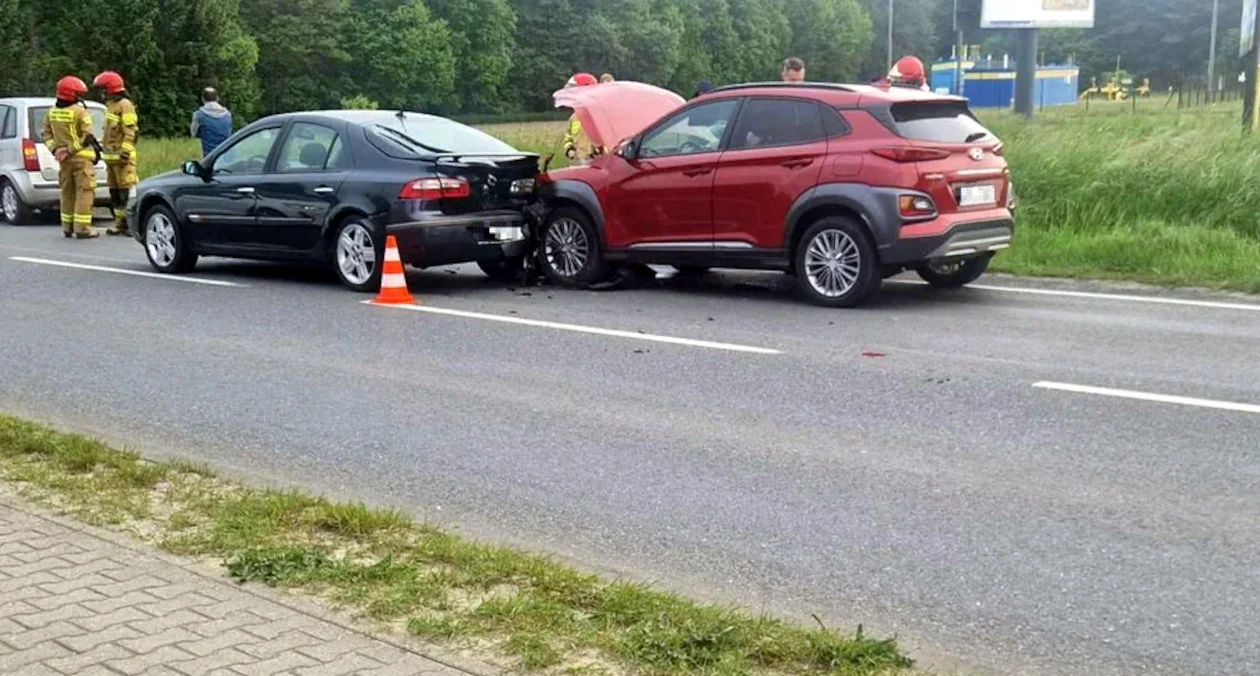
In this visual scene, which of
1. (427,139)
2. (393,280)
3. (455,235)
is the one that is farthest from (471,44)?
(393,280)

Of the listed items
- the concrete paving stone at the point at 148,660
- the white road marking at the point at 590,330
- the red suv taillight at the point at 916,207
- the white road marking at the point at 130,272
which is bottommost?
the white road marking at the point at 130,272

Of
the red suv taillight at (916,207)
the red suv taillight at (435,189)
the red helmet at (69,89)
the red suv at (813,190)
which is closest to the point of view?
the red suv taillight at (916,207)

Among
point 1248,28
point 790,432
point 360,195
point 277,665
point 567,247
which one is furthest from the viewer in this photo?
point 1248,28

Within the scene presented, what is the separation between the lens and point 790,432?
7.45 metres

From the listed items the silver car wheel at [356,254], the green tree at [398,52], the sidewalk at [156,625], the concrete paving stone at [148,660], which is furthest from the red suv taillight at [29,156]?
the green tree at [398,52]

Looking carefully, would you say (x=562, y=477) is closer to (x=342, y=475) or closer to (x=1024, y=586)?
(x=342, y=475)

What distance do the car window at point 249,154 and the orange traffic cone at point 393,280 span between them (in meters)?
2.17

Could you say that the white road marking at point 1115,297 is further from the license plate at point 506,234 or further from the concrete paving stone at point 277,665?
the concrete paving stone at point 277,665

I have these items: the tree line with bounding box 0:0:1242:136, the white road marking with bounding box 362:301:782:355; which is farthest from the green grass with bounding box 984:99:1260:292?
the tree line with bounding box 0:0:1242:136

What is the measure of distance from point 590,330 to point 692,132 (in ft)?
7.96

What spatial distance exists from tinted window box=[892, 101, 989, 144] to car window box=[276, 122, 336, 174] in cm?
499

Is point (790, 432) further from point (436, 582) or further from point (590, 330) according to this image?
point (590, 330)

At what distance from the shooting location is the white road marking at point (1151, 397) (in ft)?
25.2

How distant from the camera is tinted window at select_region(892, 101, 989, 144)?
11297mm
